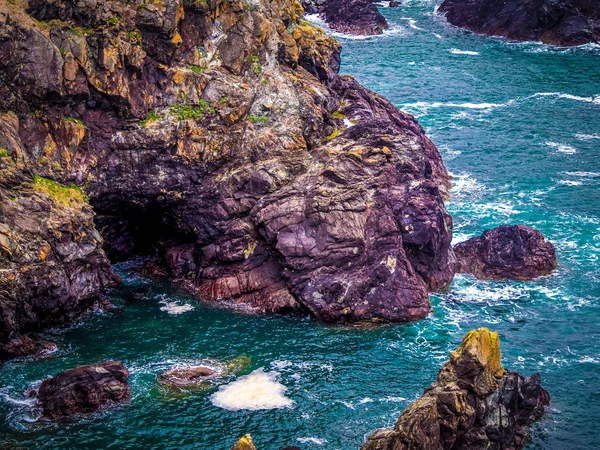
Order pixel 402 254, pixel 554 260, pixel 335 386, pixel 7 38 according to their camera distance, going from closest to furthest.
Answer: pixel 335 386
pixel 7 38
pixel 402 254
pixel 554 260

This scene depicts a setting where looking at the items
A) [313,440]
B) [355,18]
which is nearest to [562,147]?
[355,18]

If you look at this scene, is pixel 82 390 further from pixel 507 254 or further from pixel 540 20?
pixel 540 20

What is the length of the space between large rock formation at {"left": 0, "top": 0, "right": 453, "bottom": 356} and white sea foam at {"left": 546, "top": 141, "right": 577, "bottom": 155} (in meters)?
22.4

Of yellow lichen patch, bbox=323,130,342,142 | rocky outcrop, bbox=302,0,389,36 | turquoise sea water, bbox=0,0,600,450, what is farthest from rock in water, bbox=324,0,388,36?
yellow lichen patch, bbox=323,130,342,142

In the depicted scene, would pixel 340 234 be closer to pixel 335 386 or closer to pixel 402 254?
pixel 402 254

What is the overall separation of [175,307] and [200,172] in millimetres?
11034

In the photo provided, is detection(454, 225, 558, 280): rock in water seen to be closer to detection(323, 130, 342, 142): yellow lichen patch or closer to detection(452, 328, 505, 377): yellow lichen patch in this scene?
detection(323, 130, 342, 142): yellow lichen patch

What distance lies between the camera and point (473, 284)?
210 feet

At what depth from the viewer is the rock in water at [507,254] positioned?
6469cm

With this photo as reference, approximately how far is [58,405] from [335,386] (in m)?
16.4

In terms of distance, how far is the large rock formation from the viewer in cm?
5794

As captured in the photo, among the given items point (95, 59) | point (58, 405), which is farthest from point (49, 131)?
point (58, 405)

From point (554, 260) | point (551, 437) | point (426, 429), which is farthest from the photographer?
point (554, 260)

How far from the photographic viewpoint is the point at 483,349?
4522 centimetres
